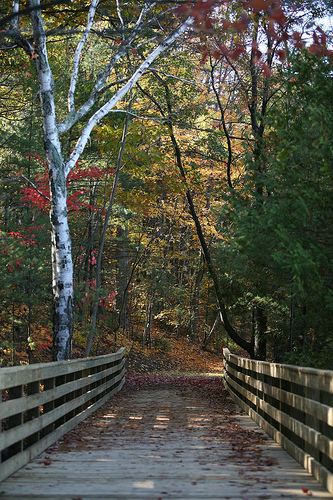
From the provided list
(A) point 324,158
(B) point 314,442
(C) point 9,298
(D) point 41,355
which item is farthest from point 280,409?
(D) point 41,355

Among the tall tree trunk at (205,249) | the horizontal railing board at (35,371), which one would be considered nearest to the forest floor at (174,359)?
the tall tree trunk at (205,249)

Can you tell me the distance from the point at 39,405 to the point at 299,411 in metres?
2.69

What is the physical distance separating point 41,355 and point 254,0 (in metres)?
18.8

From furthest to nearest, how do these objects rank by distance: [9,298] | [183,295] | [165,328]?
1. [165,328]
2. [183,295]
3. [9,298]

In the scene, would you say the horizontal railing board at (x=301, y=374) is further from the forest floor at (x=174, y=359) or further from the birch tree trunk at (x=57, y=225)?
the forest floor at (x=174, y=359)

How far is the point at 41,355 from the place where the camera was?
23.2 meters

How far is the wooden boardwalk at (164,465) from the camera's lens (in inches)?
198

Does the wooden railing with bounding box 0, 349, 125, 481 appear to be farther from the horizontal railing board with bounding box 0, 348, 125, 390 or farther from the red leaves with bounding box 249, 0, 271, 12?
the red leaves with bounding box 249, 0, 271, 12

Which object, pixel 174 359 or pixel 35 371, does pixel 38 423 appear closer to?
pixel 35 371

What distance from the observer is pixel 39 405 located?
6.91 meters

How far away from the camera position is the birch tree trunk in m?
12.0

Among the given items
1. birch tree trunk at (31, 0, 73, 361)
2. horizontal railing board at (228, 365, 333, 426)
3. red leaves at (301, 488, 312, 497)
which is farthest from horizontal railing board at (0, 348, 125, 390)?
horizontal railing board at (228, 365, 333, 426)

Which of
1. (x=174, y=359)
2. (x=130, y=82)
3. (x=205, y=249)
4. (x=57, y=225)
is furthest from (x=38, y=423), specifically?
(x=174, y=359)

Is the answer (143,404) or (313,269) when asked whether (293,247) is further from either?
(143,404)
